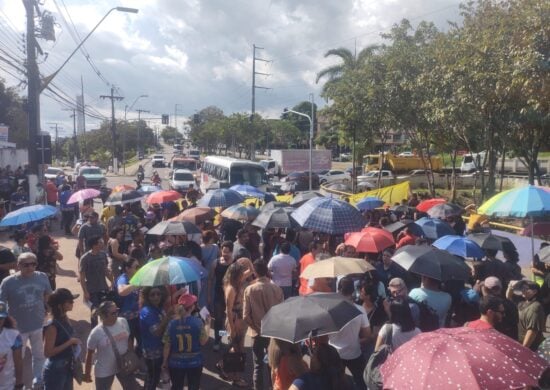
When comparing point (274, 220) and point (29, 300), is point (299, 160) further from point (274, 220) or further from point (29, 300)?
point (29, 300)

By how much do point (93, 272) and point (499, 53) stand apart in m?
11.9

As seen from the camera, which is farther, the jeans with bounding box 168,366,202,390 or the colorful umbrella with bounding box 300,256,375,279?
the colorful umbrella with bounding box 300,256,375,279

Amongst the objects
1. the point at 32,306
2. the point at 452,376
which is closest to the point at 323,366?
the point at 452,376

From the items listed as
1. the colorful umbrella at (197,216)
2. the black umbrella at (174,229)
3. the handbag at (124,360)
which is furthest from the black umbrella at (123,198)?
the handbag at (124,360)

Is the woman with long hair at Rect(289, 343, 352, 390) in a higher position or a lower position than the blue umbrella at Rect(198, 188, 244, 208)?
lower

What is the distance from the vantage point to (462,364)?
9.05 ft

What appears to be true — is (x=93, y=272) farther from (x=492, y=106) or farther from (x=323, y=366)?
(x=492, y=106)

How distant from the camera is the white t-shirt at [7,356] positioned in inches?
171

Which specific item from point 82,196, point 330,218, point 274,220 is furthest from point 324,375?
point 82,196

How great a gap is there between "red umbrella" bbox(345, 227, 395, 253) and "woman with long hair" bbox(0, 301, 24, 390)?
453 centimetres

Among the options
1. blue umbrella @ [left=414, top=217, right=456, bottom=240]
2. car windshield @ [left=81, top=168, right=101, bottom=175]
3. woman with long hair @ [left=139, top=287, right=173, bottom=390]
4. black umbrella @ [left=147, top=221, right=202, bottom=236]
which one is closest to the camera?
woman with long hair @ [left=139, top=287, right=173, bottom=390]

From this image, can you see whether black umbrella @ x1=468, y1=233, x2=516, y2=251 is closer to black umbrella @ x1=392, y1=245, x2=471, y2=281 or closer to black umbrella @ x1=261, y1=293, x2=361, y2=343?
black umbrella @ x1=392, y1=245, x2=471, y2=281

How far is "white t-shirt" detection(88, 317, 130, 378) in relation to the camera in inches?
187

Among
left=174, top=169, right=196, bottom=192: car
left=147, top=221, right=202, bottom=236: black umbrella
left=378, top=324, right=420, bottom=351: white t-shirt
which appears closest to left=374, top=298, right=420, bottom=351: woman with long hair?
left=378, top=324, right=420, bottom=351: white t-shirt
